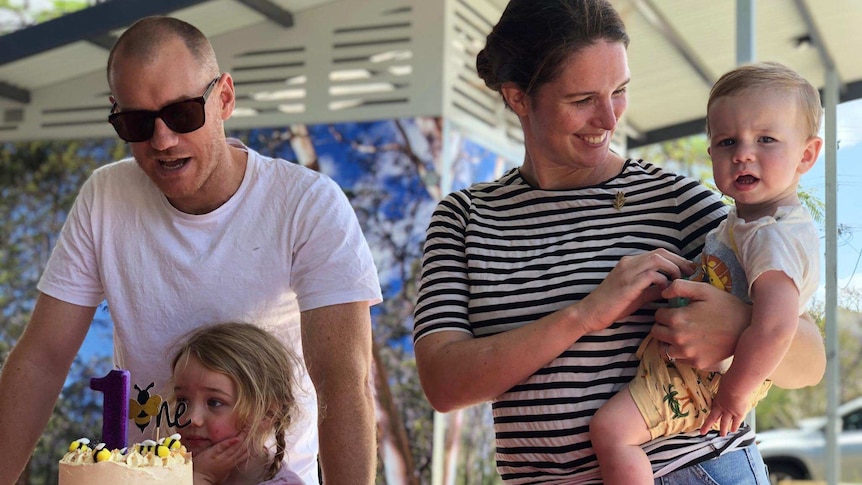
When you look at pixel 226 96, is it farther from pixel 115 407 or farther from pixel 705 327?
pixel 705 327

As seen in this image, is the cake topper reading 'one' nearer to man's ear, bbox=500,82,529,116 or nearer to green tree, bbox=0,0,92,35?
man's ear, bbox=500,82,529,116

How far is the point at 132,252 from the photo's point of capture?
2.12 meters

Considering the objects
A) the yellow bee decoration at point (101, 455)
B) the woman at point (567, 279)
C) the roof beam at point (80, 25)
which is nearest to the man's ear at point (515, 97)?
the woman at point (567, 279)

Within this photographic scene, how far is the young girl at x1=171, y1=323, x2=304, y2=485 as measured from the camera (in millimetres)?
1783

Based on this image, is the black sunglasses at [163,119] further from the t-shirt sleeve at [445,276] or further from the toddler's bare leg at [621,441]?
the toddler's bare leg at [621,441]

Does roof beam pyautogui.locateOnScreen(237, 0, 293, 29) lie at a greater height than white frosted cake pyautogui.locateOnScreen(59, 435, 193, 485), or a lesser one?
greater

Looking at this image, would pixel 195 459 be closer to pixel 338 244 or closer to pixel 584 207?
pixel 338 244

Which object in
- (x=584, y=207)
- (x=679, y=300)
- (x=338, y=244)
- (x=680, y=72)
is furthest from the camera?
(x=680, y=72)

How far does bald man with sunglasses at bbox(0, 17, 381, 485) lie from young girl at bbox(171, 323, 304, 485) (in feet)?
0.28

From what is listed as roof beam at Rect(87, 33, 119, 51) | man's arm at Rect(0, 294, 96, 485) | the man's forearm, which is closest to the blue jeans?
the man's forearm

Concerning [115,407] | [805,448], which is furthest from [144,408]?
[805,448]

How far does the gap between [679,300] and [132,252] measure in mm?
1119

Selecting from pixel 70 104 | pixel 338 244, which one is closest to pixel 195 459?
pixel 338 244

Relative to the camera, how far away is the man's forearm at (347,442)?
1.84m
